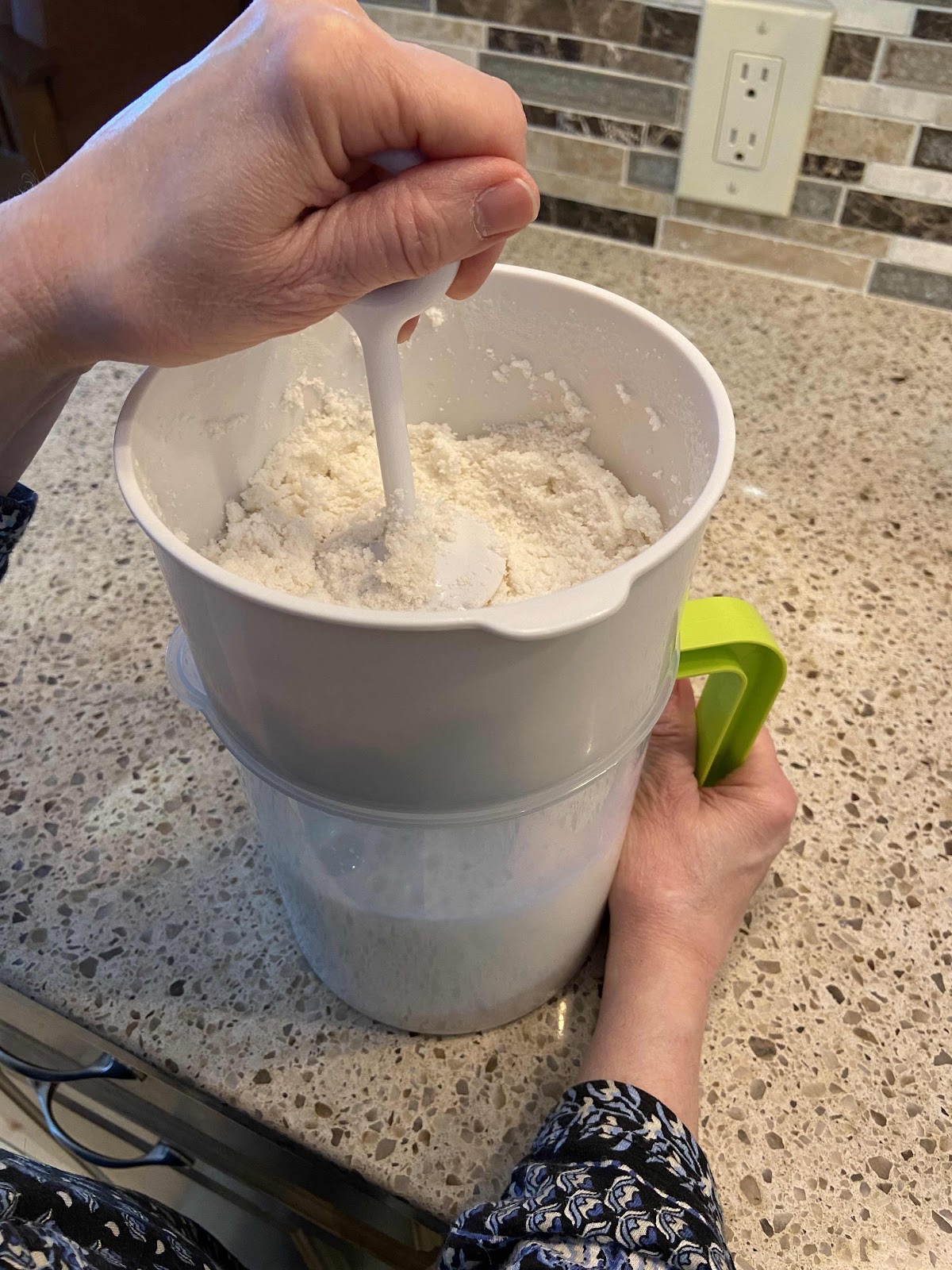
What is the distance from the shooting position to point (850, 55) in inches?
28.2

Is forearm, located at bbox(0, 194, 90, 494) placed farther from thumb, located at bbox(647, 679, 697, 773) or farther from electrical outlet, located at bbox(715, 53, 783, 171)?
electrical outlet, located at bbox(715, 53, 783, 171)

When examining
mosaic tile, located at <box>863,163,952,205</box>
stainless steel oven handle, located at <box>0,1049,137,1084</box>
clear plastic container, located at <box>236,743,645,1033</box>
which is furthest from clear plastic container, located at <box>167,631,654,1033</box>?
mosaic tile, located at <box>863,163,952,205</box>

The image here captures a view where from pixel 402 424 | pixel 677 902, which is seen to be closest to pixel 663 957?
pixel 677 902

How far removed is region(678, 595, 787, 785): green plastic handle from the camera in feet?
1.34

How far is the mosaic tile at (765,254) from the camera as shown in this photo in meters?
0.82

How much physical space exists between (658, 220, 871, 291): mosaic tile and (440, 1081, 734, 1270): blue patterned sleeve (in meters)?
0.70

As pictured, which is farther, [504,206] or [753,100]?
[753,100]

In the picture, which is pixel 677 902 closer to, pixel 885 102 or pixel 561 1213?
pixel 561 1213

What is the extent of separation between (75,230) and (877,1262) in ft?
1.56

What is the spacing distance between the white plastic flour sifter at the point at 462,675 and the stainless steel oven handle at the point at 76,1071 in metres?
0.12

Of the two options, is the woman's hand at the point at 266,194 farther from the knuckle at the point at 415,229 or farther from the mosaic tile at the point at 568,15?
the mosaic tile at the point at 568,15

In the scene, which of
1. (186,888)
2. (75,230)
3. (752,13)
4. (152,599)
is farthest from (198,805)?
(752,13)

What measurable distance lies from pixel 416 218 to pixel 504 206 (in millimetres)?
28

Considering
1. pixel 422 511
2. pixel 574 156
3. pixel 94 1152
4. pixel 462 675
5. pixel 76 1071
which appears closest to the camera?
pixel 462 675
